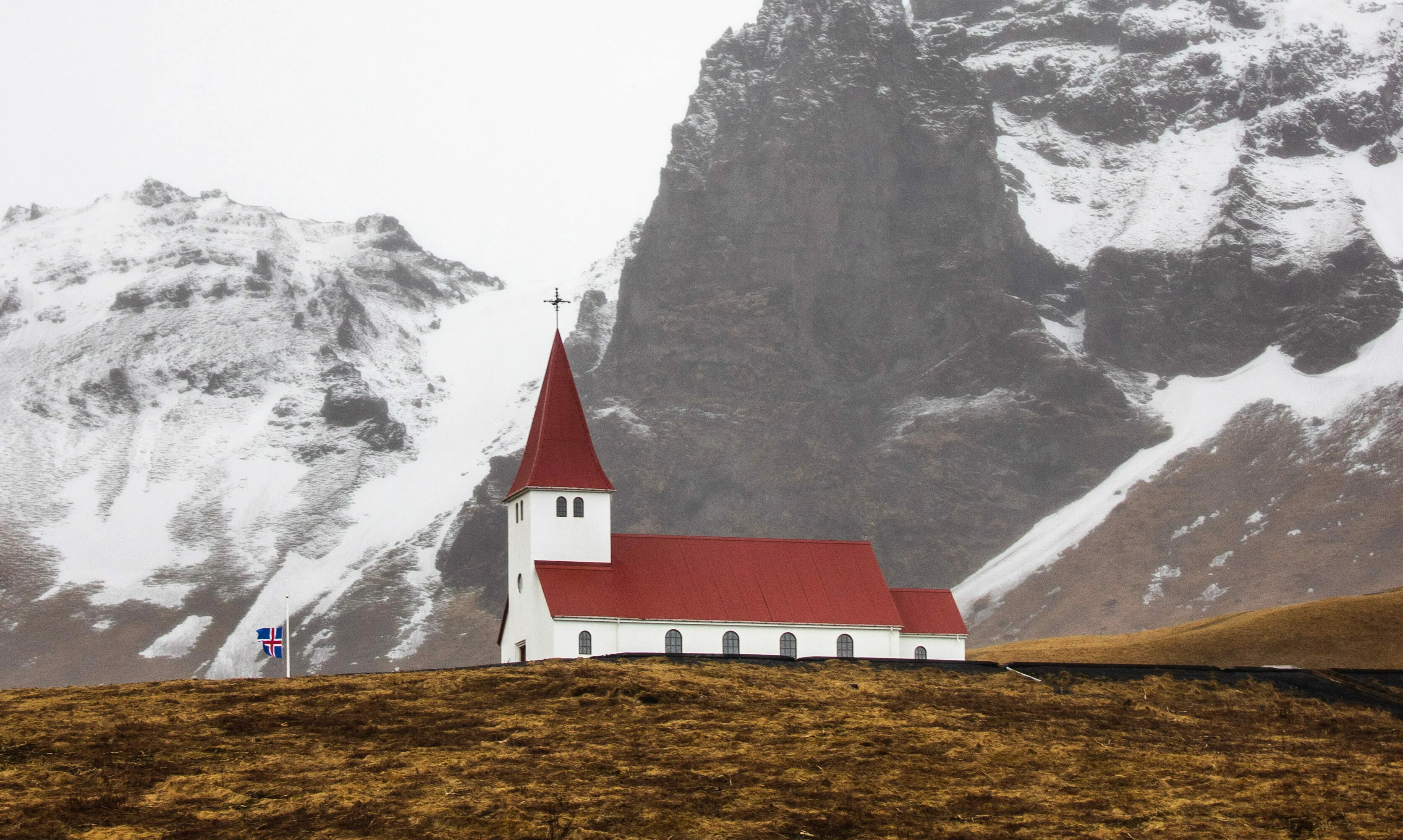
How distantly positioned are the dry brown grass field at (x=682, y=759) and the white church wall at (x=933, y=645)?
21.0 metres

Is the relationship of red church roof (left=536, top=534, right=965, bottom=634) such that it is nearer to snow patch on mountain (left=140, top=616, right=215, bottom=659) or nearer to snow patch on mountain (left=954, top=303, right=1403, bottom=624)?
snow patch on mountain (left=954, top=303, right=1403, bottom=624)

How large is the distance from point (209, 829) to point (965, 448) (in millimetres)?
167175

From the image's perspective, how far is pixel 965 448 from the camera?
7608 inches

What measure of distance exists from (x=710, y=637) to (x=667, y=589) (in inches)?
104

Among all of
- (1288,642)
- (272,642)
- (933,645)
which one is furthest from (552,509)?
(1288,642)

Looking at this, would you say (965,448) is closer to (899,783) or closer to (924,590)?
(924,590)

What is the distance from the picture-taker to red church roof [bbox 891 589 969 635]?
70.6 metres

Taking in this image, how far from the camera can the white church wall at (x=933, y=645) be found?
230 ft

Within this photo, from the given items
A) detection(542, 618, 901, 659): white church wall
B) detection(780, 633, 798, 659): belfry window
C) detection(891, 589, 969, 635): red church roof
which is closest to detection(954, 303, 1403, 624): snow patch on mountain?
detection(891, 589, 969, 635): red church roof

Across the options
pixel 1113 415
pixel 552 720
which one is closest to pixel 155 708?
pixel 552 720

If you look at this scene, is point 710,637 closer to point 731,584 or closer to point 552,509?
point 731,584

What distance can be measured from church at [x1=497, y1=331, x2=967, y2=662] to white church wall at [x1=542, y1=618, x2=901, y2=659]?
0.16 ft

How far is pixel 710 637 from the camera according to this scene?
221ft

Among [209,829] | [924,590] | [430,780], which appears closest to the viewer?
[209,829]
